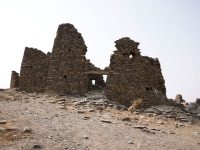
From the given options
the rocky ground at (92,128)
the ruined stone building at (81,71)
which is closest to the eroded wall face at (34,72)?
the ruined stone building at (81,71)

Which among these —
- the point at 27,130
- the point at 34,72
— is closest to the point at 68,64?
the point at 34,72

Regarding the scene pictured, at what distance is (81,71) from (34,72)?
335 centimetres

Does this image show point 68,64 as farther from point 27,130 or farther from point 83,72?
point 27,130

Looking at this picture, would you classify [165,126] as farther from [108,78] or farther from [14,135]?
[14,135]

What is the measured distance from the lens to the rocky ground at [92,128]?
5914mm

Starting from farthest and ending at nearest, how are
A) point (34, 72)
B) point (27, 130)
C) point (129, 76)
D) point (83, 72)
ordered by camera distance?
1. point (34, 72)
2. point (83, 72)
3. point (129, 76)
4. point (27, 130)

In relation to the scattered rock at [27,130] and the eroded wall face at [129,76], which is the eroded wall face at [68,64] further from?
the scattered rock at [27,130]

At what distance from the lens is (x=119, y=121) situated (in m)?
9.34

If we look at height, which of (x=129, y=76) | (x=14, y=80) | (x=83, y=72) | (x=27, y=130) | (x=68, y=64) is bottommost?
(x=27, y=130)

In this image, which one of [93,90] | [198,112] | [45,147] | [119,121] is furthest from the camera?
[93,90]

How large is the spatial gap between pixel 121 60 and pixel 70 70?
3.29m

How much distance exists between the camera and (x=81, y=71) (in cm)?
1379

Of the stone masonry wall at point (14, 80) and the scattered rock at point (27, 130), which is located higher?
the stone masonry wall at point (14, 80)

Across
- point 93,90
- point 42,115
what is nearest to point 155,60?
point 93,90
